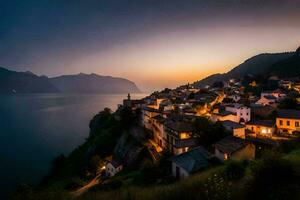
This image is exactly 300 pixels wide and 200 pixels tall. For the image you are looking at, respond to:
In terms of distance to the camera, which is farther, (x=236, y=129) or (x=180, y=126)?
(x=180, y=126)

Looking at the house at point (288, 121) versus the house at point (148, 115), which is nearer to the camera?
the house at point (288, 121)

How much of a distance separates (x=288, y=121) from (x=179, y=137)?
16742mm

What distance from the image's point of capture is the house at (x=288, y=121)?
95.8 ft

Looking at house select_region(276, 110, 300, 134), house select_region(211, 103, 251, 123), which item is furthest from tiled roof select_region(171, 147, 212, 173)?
house select_region(276, 110, 300, 134)

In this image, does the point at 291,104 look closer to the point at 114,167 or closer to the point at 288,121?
the point at 288,121

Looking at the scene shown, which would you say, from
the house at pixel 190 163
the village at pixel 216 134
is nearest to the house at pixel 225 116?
the village at pixel 216 134

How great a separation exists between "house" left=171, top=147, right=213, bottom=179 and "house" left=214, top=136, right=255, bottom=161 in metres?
1.96

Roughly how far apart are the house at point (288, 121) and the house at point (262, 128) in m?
1.16

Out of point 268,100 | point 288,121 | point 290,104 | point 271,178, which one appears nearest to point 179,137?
point 288,121

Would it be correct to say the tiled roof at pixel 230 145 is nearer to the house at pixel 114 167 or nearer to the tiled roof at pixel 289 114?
the tiled roof at pixel 289 114

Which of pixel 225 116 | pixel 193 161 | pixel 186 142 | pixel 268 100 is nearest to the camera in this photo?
pixel 193 161

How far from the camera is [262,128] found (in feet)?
98.7

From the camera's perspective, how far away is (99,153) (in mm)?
43562

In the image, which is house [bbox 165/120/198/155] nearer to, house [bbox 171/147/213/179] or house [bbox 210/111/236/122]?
house [bbox 210/111/236/122]
